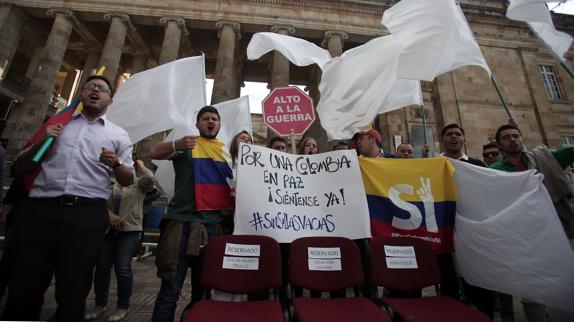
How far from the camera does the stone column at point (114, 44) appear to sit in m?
15.3

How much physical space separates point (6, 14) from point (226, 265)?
2291 cm

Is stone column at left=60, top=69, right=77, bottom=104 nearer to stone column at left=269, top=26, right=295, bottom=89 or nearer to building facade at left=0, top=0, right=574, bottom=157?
building facade at left=0, top=0, right=574, bottom=157

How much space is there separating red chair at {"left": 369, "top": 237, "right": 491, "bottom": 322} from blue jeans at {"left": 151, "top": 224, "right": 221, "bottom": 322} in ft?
5.68

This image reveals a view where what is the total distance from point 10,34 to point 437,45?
22.9 m

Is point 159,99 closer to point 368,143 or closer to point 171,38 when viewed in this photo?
point 368,143

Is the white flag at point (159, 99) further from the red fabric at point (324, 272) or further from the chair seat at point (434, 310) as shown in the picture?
the chair seat at point (434, 310)

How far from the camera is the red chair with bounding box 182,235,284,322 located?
226 centimetres

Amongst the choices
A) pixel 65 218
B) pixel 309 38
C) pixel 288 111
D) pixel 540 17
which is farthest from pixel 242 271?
pixel 309 38

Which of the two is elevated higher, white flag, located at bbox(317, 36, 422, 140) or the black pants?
white flag, located at bbox(317, 36, 422, 140)

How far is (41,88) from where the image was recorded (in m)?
14.7

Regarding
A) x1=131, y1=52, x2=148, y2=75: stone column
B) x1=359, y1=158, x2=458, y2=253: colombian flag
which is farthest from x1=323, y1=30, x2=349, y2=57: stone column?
x1=359, y1=158, x2=458, y2=253: colombian flag

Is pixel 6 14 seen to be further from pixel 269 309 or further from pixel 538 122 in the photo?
pixel 538 122

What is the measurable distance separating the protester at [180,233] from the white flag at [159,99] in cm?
84

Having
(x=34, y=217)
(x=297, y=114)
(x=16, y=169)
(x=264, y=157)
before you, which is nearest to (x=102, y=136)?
(x=16, y=169)
